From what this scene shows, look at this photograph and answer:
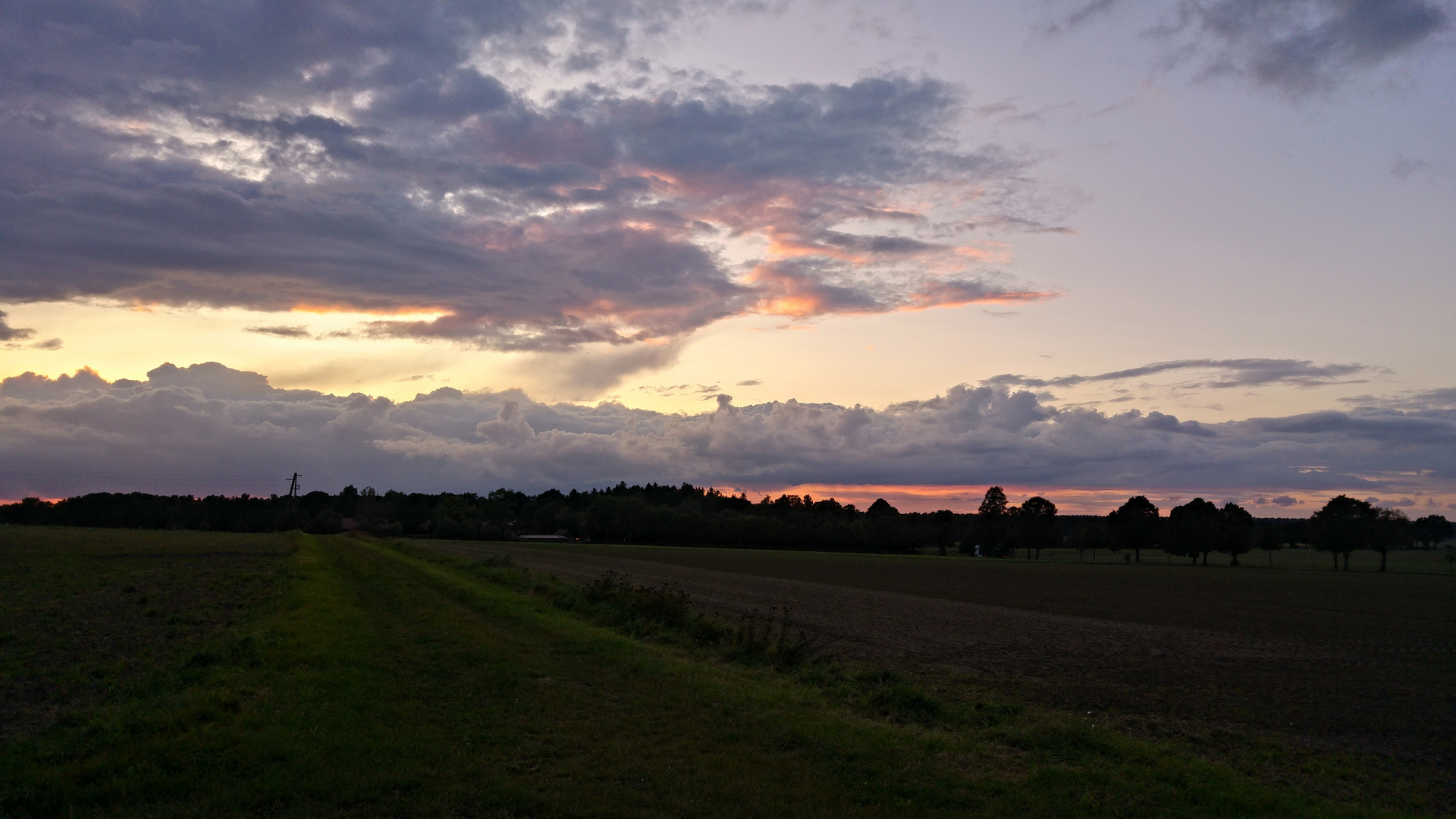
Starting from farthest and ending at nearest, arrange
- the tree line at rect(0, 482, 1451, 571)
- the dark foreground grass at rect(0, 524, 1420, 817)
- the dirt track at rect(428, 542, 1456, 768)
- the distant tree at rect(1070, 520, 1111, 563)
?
the distant tree at rect(1070, 520, 1111, 563)
the tree line at rect(0, 482, 1451, 571)
the dirt track at rect(428, 542, 1456, 768)
the dark foreground grass at rect(0, 524, 1420, 817)

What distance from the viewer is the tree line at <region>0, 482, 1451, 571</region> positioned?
13062 centimetres

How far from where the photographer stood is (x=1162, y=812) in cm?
810

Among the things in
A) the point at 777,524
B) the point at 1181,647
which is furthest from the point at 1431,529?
the point at 1181,647

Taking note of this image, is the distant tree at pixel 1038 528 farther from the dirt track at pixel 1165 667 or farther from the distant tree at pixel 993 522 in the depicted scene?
the dirt track at pixel 1165 667

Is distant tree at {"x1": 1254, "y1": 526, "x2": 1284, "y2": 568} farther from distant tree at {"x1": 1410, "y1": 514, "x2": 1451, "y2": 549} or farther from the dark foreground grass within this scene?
the dark foreground grass

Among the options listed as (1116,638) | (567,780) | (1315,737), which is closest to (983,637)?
(1116,638)

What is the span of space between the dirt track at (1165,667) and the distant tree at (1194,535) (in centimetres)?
10169

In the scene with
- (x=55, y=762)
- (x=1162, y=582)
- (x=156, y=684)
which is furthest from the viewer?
(x=1162, y=582)

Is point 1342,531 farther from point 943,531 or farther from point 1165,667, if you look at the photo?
point 1165,667

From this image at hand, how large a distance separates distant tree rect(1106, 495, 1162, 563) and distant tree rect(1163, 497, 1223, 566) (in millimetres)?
5194

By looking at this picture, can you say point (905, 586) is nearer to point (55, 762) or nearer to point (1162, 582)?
point (1162, 582)

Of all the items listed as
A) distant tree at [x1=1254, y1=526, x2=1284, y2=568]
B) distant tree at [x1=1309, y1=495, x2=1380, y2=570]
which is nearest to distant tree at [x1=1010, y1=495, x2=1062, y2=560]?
distant tree at [x1=1254, y1=526, x2=1284, y2=568]

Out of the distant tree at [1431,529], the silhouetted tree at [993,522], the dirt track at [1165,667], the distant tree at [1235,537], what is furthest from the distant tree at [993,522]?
the dirt track at [1165,667]

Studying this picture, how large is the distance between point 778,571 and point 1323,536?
89.2 metres
